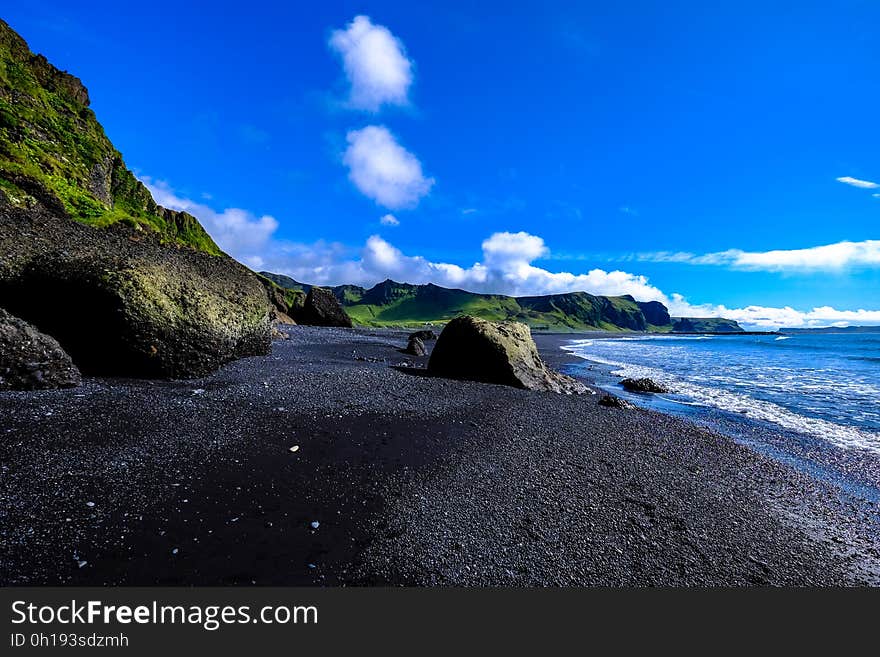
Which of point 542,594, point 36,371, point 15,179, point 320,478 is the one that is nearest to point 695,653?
point 542,594

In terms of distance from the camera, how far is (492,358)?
17.4m

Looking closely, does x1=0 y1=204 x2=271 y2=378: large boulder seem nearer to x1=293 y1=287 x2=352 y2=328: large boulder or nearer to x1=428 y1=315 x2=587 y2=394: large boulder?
x1=428 y1=315 x2=587 y2=394: large boulder

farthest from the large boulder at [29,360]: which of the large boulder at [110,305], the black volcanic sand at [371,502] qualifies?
the large boulder at [110,305]

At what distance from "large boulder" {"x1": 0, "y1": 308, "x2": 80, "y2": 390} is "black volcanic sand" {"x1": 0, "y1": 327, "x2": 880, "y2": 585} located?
0.58 metres

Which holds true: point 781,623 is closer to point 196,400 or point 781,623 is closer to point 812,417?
point 196,400

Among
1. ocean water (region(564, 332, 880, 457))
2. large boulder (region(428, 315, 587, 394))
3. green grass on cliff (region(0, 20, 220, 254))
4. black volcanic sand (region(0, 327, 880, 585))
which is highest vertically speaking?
green grass on cliff (region(0, 20, 220, 254))

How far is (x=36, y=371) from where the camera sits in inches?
343

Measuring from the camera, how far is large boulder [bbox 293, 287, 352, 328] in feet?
199

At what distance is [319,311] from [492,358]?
4923 cm

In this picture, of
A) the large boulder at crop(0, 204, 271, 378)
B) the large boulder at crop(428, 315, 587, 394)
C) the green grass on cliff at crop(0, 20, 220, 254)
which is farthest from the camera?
the green grass on cliff at crop(0, 20, 220, 254)

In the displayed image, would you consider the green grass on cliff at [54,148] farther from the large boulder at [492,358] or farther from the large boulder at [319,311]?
the large boulder at [492,358]

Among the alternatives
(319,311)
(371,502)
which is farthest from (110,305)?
(319,311)

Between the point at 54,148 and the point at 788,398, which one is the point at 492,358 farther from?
the point at 54,148

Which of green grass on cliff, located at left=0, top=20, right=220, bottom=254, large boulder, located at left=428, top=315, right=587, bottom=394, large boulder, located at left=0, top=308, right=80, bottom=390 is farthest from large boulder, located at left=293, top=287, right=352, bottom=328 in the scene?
large boulder, located at left=0, top=308, right=80, bottom=390
